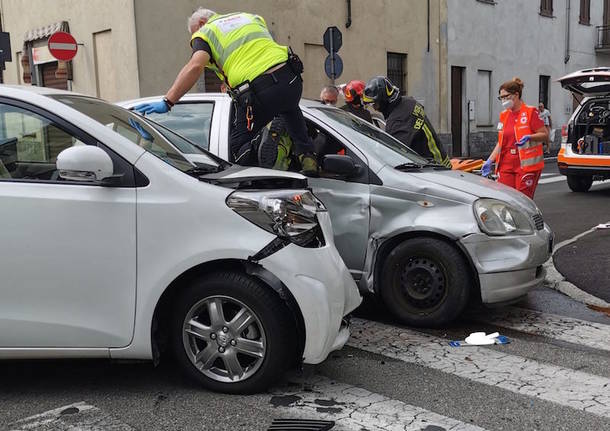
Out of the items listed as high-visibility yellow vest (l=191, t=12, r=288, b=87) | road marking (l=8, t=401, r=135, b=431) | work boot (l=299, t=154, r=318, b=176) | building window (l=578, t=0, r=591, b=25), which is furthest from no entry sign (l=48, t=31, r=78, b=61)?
building window (l=578, t=0, r=591, b=25)

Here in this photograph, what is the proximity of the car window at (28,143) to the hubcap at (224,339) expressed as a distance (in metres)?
1.04

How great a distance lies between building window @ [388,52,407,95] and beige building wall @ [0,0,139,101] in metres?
8.68

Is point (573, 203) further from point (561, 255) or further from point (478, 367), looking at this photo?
point (478, 367)

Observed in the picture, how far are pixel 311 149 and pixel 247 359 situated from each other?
190cm

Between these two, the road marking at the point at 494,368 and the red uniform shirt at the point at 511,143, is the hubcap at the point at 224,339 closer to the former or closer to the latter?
the road marking at the point at 494,368

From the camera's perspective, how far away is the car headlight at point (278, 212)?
3.26m

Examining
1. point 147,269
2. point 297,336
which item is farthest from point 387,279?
point 147,269

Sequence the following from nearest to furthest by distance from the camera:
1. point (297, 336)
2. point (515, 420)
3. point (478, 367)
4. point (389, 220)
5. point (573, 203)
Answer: point (515, 420), point (297, 336), point (478, 367), point (389, 220), point (573, 203)

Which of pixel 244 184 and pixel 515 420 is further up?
pixel 244 184

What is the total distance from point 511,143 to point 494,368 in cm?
363

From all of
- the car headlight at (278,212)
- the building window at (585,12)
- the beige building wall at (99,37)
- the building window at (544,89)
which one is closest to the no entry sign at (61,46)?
the beige building wall at (99,37)

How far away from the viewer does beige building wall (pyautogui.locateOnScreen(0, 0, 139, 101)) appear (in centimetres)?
1392

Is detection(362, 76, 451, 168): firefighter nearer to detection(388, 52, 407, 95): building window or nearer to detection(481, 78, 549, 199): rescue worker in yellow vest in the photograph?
detection(481, 78, 549, 199): rescue worker in yellow vest

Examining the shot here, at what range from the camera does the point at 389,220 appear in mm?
4555
